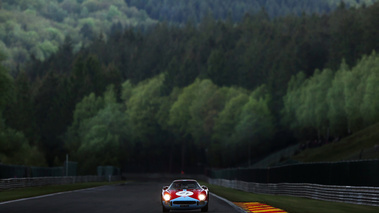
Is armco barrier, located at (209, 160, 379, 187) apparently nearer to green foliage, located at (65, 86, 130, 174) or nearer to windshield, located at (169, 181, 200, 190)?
windshield, located at (169, 181, 200, 190)

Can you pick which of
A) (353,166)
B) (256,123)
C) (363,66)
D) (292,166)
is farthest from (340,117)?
(353,166)

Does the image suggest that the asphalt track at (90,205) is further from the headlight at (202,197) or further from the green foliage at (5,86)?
the green foliage at (5,86)

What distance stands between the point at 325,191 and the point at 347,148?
7806 cm

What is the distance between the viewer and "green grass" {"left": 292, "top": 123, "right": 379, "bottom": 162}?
101000 mm

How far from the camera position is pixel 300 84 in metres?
161

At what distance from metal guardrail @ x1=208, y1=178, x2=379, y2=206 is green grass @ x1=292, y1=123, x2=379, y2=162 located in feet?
164

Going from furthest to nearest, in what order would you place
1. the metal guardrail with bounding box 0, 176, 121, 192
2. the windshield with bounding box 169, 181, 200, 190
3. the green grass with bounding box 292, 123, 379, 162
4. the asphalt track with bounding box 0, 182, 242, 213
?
the green grass with bounding box 292, 123, 379, 162 < the metal guardrail with bounding box 0, 176, 121, 192 < the windshield with bounding box 169, 181, 200, 190 < the asphalt track with bounding box 0, 182, 242, 213

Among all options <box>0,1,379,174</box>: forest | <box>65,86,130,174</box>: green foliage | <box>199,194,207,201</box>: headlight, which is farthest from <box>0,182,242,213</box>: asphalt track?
<box>65,86,130,174</box>: green foliage

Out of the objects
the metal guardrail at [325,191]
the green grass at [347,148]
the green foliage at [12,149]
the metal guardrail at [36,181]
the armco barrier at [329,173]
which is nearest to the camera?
the metal guardrail at [325,191]

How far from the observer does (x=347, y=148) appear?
357ft

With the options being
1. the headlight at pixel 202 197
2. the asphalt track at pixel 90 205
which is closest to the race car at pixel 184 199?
the headlight at pixel 202 197

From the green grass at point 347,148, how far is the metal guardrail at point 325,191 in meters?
49.9

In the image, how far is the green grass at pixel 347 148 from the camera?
331 ft

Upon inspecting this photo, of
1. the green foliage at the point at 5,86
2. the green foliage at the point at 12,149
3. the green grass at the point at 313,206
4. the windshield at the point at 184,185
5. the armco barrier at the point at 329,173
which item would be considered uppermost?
the green foliage at the point at 5,86
